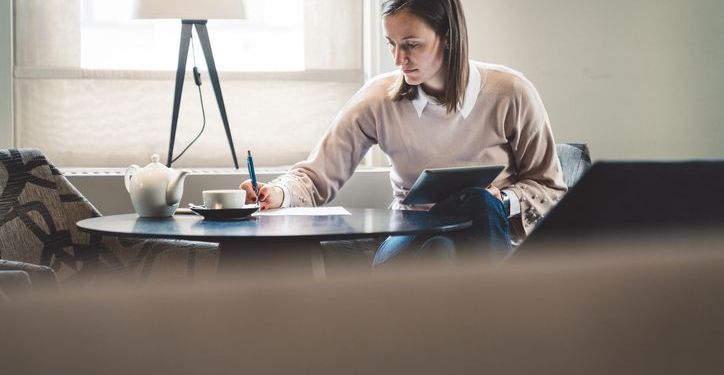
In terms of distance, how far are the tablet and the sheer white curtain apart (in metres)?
1.49

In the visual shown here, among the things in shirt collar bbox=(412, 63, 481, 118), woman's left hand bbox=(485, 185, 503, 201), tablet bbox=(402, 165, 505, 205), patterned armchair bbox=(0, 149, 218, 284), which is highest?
shirt collar bbox=(412, 63, 481, 118)

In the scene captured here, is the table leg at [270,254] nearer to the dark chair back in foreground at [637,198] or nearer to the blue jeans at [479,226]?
the blue jeans at [479,226]

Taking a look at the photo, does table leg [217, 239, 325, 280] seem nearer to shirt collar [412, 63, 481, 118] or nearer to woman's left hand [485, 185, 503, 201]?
woman's left hand [485, 185, 503, 201]

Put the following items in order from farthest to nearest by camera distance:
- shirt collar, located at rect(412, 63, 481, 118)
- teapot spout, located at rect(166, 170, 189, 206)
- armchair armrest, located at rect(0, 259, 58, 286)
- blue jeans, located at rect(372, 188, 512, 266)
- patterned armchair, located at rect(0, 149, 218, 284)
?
shirt collar, located at rect(412, 63, 481, 118) → patterned armchair, located at rect(0, 149, 218, 284) → teapot spout, located at rect(166, 170, 189, 206) → blue jeans, located at rect(372, 188, 512, 266) → armchair armrest, located at rect(0, 259, 58, 286)

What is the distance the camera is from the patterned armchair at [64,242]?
79.0 inches

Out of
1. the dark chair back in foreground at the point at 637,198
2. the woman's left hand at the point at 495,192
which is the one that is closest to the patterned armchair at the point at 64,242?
the woman's left hand at the point at 495,192

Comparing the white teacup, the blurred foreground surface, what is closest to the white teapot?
the white teacup

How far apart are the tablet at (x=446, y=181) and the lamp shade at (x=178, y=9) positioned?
1114 mm

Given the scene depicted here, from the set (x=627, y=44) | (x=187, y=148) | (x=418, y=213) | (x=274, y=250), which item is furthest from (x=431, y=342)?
(x=627, y=44)

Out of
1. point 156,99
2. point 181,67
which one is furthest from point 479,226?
point 156,99

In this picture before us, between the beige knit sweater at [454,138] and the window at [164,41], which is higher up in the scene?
the window at [164,41]

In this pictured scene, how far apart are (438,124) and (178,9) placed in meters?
0.91

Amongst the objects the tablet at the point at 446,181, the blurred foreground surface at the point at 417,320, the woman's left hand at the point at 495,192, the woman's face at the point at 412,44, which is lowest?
the woman's left hand at the point at 495,192

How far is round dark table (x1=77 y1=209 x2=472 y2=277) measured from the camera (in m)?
1.38
